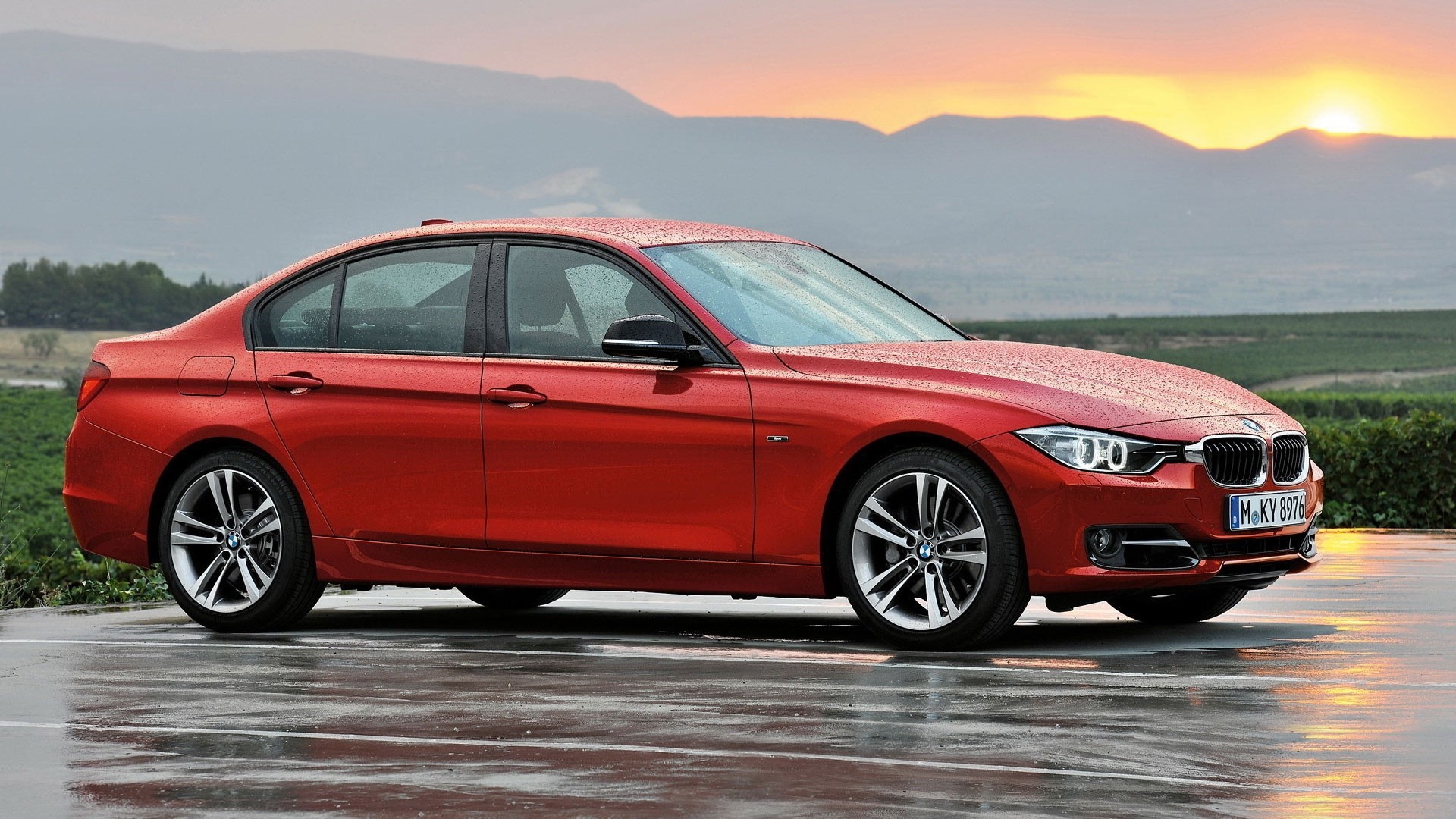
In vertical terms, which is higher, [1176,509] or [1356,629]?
[1176,509]

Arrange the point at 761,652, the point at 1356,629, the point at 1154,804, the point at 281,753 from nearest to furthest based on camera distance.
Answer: the point at 1154,804
the point at 281,753
the point at 761,652
the point at 1356,629

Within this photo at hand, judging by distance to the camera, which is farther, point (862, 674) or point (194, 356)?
point (194, 356)

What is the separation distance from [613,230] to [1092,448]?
2559 millimetres

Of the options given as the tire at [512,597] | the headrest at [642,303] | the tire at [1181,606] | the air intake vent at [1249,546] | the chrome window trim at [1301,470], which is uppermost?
the headrest at [642,303]

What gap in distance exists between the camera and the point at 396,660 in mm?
8797

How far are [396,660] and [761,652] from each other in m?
1.50

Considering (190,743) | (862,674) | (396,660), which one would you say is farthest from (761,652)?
(190,743)

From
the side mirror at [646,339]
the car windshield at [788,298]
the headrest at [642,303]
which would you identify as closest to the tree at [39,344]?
the car windshield at [788,298]

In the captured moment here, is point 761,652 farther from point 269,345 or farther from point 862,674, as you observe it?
point 269,345

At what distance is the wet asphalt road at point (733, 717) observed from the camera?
5547 millimetres

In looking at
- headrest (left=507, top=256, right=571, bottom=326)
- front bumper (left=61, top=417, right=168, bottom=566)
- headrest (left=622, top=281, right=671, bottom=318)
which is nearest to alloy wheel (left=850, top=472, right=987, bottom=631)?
headrest (left=622, top=281, right=671, bottom=318)

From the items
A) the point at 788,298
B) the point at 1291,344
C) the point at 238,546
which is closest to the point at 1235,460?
the point at 788,298

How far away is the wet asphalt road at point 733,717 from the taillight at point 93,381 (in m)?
1.15

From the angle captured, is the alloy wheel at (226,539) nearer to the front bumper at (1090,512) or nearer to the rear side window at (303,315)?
the rear side window at (303,315)
